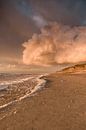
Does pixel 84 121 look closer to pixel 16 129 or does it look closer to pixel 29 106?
pixel 16 129

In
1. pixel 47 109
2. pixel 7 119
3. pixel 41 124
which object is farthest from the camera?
pixel 47 109

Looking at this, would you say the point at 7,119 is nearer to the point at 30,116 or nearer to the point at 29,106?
the point at 30,116

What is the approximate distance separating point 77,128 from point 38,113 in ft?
12.7

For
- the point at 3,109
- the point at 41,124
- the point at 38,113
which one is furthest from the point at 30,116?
the point at 3,109

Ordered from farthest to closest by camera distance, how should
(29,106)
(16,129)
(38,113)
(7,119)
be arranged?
(29,106) < (38,113) < (7,119) < (16,129)

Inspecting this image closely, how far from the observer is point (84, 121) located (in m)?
13.2

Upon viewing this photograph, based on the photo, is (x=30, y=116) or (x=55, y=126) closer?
(x=55, y=126)

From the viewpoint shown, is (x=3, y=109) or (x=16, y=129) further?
(x=3, y=109)

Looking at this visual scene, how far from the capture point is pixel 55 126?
12.2 meters

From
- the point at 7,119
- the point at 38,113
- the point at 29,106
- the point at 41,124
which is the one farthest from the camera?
the point at 29,106

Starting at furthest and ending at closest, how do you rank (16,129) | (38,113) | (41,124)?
(38,113), (41,124), (16,129)

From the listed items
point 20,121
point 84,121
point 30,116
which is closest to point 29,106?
point 30,116

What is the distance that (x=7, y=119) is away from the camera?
543 inches

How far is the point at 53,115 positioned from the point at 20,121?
7.37 feet
